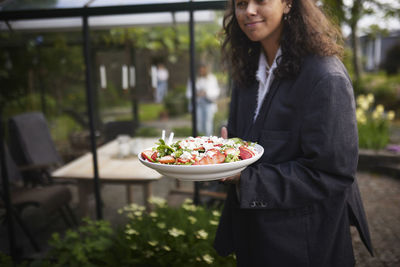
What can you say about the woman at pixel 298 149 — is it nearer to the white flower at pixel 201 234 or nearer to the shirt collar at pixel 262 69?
the shirt collar at pixel 262 69

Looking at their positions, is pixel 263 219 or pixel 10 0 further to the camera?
pixel 10 0

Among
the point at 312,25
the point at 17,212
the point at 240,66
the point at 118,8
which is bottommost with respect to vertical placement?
the point at 17,212

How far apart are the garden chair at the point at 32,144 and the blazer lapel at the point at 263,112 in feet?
9.19

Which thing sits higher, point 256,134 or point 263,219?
point 256,134

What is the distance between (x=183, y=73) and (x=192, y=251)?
1420cm

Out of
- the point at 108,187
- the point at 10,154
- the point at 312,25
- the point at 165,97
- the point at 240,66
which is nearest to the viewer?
the point at 312,25

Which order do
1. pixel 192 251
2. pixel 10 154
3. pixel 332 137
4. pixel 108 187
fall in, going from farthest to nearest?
pixel 108 187, pixel 10 154, pixel 192 251, pixel 332 137

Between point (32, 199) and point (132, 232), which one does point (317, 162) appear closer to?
point (132, 232)

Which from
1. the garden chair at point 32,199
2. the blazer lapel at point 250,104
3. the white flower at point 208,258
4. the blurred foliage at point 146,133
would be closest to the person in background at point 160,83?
the blurred foliage at point 146,133

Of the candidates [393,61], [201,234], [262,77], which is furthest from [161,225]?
[393,61]

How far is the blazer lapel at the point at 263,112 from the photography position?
1296mm

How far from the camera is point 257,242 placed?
1334 millimetres

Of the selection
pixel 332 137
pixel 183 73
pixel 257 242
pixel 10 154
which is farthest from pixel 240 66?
pixel 183 73

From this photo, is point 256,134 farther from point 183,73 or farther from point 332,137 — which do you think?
point 183,73
